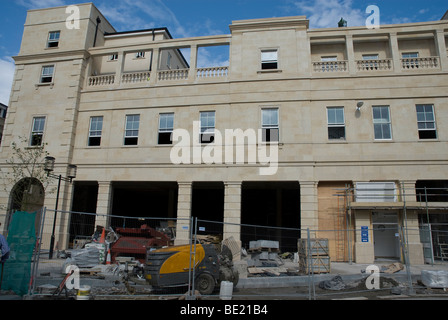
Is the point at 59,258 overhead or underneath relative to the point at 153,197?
underneath

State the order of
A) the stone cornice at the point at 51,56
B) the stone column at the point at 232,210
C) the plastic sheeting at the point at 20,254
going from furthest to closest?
the stone cornice at the point at 51,56 → the stone column at the point at 232,210 → the plastic sheeting at the point at 20,254

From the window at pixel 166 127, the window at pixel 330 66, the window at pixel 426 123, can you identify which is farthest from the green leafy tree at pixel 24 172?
the window at pixel 426 123

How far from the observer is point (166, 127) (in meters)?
20.3

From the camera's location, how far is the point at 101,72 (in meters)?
24.5

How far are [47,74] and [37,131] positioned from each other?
13.7 feet

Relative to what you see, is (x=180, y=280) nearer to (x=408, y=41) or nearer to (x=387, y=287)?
(x=387, y=287)

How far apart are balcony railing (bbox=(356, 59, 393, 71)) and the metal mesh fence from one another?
9284 millimetres

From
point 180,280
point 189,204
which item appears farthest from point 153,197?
point 180,280

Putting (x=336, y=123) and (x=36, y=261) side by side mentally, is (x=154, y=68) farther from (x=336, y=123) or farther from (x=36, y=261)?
(x=36, y=261)

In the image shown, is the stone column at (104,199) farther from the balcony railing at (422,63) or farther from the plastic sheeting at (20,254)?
the balcony railing at (422,63)

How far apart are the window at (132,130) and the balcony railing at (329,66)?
38.2 ft

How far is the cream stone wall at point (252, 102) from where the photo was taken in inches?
701

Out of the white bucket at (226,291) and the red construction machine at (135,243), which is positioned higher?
the red construction machine at (135,243)
